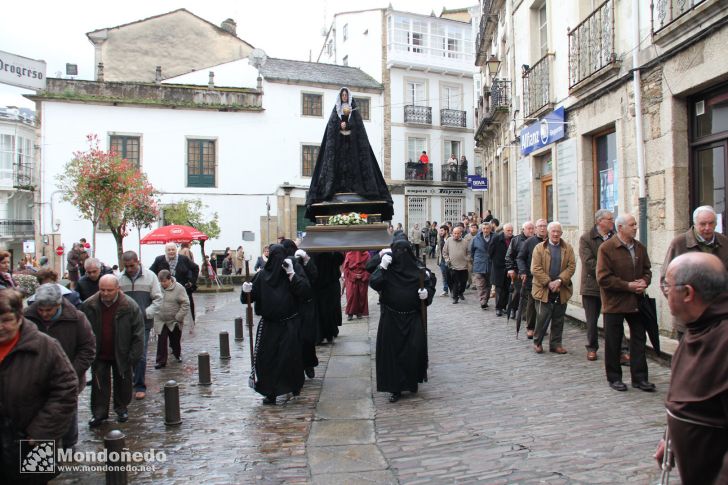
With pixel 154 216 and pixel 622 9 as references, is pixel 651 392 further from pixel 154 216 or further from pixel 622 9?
pixel 154 216

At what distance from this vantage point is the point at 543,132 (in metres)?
12.9

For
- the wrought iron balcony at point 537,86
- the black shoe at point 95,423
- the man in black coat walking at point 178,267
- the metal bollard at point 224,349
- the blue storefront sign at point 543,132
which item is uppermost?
the wrought iron balcony at point 537,86

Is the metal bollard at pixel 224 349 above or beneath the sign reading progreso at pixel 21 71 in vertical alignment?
beneath

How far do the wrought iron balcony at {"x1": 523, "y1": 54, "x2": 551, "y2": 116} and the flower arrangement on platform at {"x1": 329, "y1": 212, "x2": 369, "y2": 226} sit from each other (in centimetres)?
623

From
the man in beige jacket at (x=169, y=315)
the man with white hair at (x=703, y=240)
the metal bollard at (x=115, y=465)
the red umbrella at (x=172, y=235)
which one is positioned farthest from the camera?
the red umbrella at (x=172, y=235)

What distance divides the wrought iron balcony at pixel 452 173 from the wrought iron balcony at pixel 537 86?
2143 cm

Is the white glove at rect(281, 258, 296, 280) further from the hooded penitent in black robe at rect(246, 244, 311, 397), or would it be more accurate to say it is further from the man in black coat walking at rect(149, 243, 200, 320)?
the man in black coat walking at rect(149, 243, 200, 320)

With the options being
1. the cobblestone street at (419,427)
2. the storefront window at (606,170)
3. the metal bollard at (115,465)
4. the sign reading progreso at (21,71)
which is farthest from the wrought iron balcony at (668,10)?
the metal bollard at (115,465)

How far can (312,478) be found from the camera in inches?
178

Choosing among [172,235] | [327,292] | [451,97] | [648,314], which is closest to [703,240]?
[648,314]

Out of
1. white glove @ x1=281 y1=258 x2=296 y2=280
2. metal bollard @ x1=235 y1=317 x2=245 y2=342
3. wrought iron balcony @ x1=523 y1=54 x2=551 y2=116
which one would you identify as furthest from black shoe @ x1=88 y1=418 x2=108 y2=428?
wrought iron balcony @ x1=523 y1=54 x2=551 y2=116

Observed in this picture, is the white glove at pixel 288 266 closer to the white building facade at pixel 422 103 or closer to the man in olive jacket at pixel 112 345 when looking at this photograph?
the man in olive jacket at pixel 112 345

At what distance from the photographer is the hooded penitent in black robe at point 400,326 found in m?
6.61

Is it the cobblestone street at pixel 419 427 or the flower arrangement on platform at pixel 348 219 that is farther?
the flower arrangement on platform at pixel 348 219
